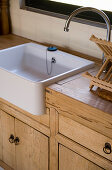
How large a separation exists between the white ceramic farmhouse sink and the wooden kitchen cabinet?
19 cm

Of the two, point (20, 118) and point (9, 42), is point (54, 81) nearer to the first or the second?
point (20, 118)

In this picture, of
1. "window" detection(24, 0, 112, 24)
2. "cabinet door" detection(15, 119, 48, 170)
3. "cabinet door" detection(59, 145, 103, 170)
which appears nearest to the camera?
"cabinet door" detection(59, 145, 103, 170)

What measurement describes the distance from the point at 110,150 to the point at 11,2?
5.10 feet

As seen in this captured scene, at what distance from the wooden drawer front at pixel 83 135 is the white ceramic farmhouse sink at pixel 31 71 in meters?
0.15

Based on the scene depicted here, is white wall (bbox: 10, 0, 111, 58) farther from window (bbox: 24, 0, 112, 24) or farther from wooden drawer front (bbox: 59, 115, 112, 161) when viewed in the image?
wooden drawer front (bbox: 59, 115, 112, 161)

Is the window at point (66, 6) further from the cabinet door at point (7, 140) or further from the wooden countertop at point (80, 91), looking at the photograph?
the cabinet door at point (7, 140)

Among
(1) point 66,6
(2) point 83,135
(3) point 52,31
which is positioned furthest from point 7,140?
(1) point 66,6

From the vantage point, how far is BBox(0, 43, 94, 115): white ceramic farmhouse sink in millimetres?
Answer: 1592

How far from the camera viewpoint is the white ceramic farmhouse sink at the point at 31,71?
159cm

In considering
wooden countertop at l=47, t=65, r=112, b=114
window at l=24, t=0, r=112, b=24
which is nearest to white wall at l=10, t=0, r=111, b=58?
window at l=24, t=0, r=112, b=24

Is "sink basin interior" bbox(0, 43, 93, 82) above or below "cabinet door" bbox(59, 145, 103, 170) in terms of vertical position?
above

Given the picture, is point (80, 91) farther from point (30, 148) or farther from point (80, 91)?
point (30, 148)

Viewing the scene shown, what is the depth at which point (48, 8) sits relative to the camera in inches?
87.3

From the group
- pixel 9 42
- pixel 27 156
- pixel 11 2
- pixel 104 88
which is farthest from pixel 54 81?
pixel 11 2
